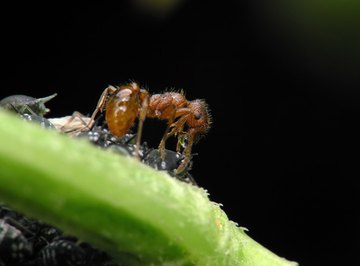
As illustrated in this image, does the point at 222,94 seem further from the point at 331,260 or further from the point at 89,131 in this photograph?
the point at 89,131

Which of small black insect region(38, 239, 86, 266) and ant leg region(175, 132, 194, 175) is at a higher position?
ant leg region(175, 132, 194, 175)

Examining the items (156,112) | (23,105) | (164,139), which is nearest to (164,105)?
(156,112)

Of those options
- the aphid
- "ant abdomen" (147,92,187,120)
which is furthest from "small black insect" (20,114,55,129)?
"ant abdomen" (147,92,187,120)

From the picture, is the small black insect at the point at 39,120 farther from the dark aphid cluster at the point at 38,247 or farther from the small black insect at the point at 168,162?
the dark aphid cluster at the point at 38,247

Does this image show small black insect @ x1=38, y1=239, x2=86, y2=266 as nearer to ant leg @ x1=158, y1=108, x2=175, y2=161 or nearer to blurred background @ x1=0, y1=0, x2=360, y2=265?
ant leg @ x1=158, y1=108, x2=175, y2=161

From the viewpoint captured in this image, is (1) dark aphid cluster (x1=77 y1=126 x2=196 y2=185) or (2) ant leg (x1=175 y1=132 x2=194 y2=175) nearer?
(1) dark aphid cluster (x1=77 y1=126 x2=196 y2=185)

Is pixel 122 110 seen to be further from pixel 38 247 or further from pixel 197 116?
pixel 38 247

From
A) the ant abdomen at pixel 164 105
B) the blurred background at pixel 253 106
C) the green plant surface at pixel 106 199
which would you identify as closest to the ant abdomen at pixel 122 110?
the ant abdomen at pixel 164 105
